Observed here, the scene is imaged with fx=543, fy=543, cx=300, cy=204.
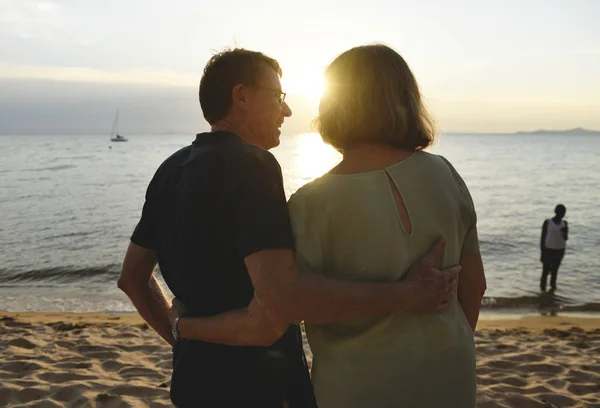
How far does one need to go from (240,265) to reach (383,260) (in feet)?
1.51

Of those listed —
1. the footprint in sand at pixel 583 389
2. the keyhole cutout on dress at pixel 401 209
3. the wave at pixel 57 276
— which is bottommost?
the wave at pixel 57 276

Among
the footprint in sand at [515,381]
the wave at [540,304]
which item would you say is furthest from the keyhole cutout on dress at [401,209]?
the wave at [540,304]

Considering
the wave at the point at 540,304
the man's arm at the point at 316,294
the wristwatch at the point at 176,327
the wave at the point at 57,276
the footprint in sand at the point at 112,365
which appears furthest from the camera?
the wave at the point at 57,276

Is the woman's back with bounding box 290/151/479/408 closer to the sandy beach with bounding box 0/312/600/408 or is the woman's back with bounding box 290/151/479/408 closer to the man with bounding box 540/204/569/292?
the sandy beach with bounding box 0/312/600/408

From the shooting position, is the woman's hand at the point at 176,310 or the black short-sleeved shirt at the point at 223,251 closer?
the black short-sleeved shirt at the point at 223,251

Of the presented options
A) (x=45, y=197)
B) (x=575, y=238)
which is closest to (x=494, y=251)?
(x=575, y=238)

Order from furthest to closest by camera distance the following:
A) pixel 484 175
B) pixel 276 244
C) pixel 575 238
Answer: pixel 484 175, pixel 575 238, pixel 276 244

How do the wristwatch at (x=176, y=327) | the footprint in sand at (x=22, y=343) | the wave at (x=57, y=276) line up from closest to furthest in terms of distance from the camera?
the wristwatch at (x=176, y=327) < the footprint in sand at (x=22, y=343) < the wave at (x=57, y=276)

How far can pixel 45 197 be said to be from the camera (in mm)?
32938

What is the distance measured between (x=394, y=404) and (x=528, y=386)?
476 cm

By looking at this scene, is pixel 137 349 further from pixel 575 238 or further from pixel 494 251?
pixel 575 238

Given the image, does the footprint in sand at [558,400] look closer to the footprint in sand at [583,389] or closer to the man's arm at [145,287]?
the footprint in sand at [583,389]

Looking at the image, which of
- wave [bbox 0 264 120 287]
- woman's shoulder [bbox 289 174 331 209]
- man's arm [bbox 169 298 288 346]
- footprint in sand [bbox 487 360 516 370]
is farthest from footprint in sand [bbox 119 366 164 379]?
wave [bbox 0 264 120 287]

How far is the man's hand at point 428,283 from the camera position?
1630mm
